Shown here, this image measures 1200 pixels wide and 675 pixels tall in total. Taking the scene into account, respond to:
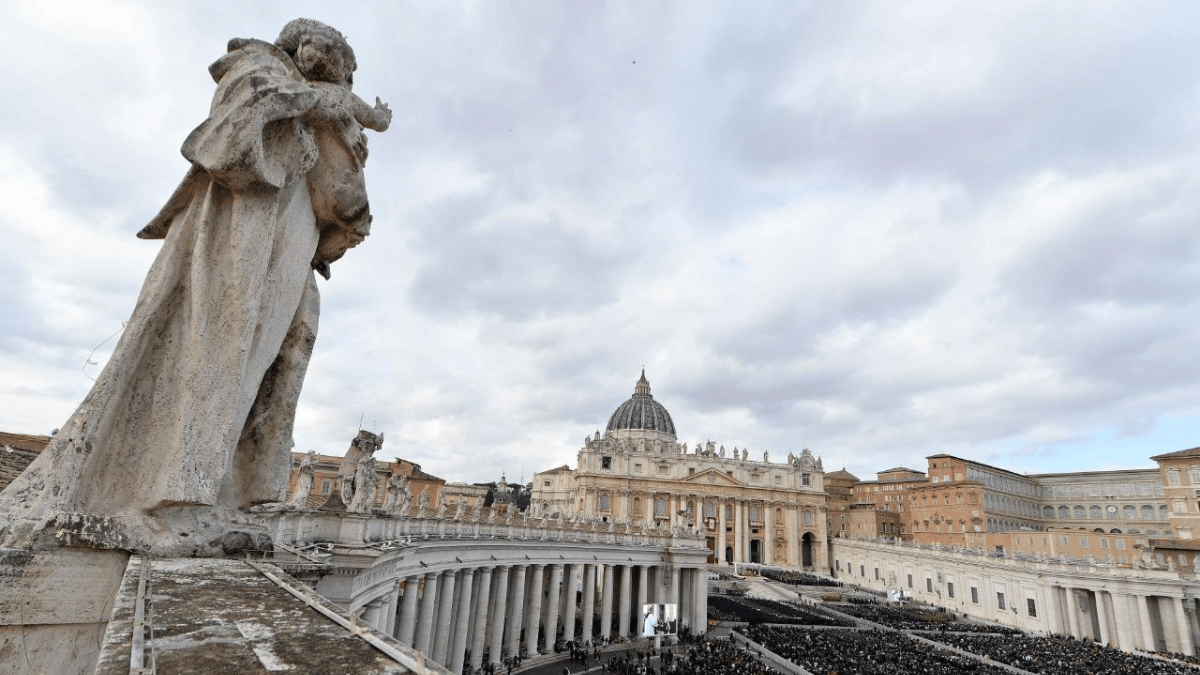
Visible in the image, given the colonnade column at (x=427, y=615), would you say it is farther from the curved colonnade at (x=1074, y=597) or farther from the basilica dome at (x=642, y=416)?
the basilica dome at (x=642, y=416)

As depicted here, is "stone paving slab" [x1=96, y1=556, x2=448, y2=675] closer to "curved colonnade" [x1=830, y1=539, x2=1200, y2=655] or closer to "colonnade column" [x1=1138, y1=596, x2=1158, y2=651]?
"curved colonnade" [x1=830, y1=539, x2=1200, y2=655]

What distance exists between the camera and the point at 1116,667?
3256 cm

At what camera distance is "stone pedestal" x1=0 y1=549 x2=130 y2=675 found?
13.6ft

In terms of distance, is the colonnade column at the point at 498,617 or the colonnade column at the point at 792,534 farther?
the colonnade column at the point at 792,534

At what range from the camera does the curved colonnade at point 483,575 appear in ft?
54.3

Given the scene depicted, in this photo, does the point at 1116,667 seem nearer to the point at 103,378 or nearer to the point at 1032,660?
the point at 1032,660

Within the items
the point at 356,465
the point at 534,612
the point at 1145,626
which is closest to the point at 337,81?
the point at 356,465

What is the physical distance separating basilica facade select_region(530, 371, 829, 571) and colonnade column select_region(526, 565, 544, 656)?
65.4m

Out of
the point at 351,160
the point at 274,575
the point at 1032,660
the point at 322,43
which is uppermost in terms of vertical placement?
the point at 322,43

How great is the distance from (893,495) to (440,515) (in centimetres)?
10077

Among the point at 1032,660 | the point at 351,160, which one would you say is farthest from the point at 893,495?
the point at 351,160

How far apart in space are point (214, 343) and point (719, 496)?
110141 millimetres

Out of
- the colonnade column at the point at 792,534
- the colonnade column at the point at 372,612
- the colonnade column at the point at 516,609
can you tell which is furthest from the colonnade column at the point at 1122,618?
the colonnade column at the point at 792,534

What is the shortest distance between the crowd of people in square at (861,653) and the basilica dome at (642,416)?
91.2m
